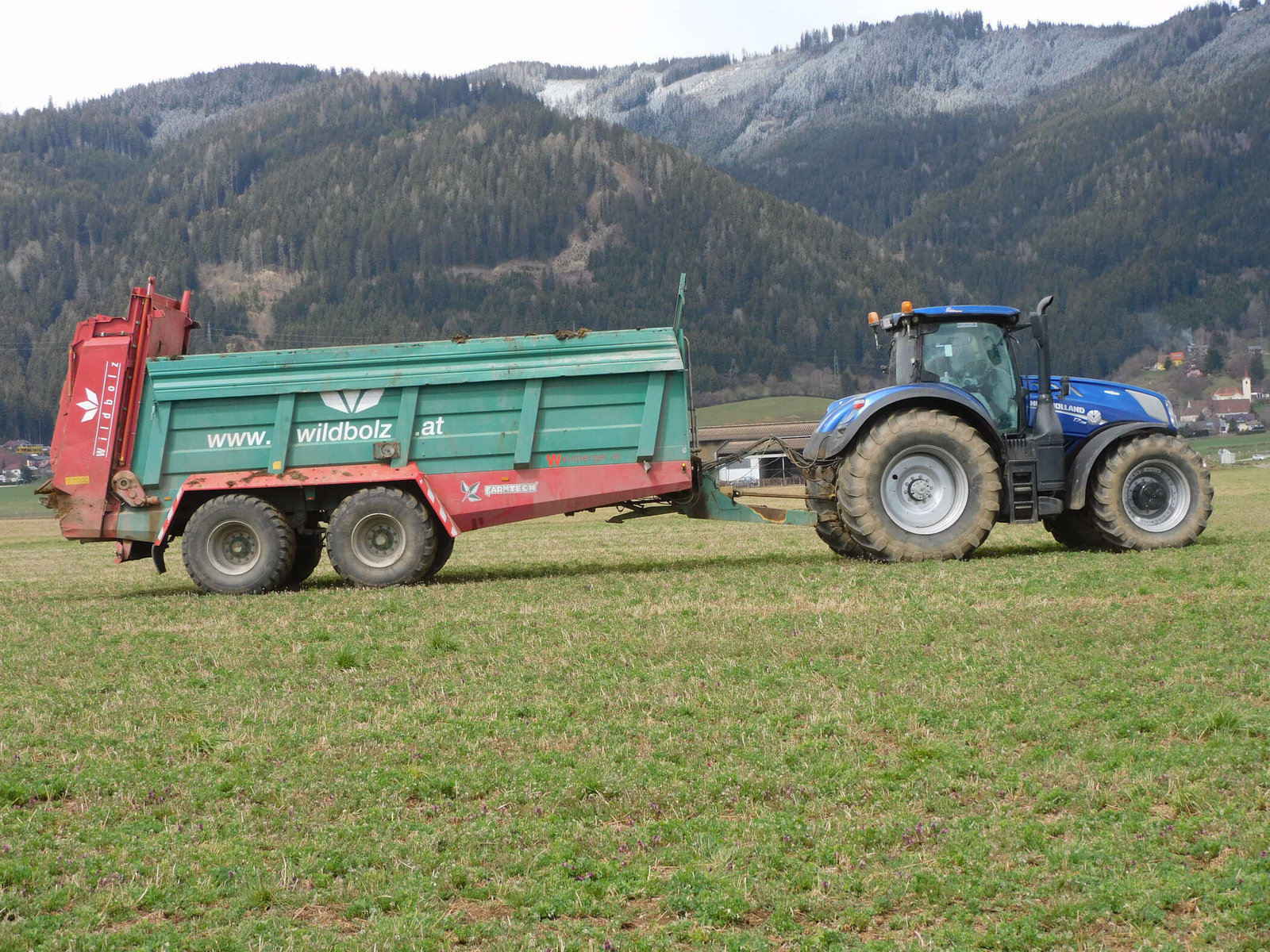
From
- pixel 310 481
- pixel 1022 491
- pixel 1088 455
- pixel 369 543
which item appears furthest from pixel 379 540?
pixel 1088 455

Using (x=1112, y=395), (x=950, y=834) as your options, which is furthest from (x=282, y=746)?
(x=1112, y=395)

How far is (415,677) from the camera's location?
8.89m

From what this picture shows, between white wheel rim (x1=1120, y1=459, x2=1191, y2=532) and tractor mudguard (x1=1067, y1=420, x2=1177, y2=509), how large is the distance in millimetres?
439

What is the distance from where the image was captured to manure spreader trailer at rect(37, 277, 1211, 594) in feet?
47.6

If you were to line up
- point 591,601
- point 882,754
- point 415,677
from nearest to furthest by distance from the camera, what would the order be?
point 882,754
point 415,677
point 591,601

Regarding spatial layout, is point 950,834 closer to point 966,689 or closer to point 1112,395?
point 966,689

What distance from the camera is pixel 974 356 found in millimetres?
14930

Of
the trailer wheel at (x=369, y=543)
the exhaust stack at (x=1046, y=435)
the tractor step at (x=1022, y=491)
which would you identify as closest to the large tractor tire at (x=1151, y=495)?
the exhaust stack at (x=1046, y=435)

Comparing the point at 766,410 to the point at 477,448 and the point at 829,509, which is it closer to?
the point at 829,509

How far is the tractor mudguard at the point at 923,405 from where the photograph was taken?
14.4m

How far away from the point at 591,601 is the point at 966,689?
5.50 m

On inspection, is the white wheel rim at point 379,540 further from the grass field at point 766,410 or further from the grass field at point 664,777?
the grass field at point 766,410

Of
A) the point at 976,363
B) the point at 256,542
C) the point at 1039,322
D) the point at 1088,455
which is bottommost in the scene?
the point at 256,542

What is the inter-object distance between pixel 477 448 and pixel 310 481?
6.67 feet
